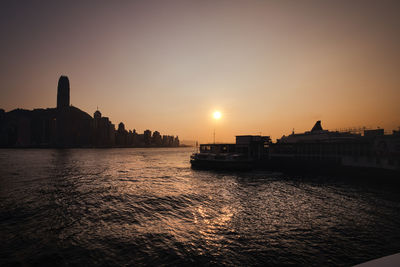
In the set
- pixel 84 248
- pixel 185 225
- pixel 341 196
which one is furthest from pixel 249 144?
pixel 84 248

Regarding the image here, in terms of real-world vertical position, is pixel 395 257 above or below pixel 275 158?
above

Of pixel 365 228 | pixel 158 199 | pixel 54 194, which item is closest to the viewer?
pixel 365 228

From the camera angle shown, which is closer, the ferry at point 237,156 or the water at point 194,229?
the water at point 194,229

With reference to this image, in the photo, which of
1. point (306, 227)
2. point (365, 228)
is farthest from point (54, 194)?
point (365, 228)

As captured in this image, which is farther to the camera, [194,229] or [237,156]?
[237,156]

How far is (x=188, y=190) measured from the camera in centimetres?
3625

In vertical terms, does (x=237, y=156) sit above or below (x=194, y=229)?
above

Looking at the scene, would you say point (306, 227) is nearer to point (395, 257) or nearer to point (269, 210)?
point (269, 210)

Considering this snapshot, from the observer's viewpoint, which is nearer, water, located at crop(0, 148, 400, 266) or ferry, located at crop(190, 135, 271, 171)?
water, located at crop(0, 148, 400, 266)

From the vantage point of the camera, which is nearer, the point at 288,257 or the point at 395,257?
the point at 395,257

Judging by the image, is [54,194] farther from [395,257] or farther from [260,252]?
[395,257]

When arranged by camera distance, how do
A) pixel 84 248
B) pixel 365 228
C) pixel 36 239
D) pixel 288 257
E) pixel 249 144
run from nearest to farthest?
pixel 288 257, pixel 84 248, pixel 36 239, pixel 365 228, pixel 249 144

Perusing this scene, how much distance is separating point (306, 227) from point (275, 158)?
68.7 m

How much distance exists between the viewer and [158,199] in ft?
97.2
